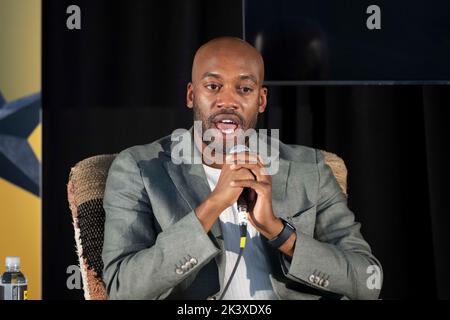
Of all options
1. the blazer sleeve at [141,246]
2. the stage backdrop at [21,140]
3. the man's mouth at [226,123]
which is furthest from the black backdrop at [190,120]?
the blazer sleeve at [141,246]

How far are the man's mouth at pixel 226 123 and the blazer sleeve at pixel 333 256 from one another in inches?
12.7

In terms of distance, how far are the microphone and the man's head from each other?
12.0 inches

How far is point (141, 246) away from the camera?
2.43 m

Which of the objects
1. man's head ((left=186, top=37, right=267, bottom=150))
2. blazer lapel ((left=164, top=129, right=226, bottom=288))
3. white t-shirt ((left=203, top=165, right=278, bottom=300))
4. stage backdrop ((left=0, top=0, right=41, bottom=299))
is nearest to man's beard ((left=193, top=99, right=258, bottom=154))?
man's head ((left=186, top=37, right=267, bottom=150))

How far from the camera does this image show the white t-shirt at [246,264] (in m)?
2.44

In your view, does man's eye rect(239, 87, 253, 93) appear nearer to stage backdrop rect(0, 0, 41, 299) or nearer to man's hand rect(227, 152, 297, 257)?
man's hand rect(227, 152, 297, 257)

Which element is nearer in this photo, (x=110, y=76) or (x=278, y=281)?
(x=278, y=281)

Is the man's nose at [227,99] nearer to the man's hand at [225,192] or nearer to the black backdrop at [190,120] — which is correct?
the man's hand at [225,192]

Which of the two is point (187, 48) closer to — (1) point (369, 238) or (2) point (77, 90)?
(2) point (77, 90)

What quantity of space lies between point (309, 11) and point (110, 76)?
0.91m

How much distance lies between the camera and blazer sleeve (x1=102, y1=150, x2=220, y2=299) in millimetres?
2307

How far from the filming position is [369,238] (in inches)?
145

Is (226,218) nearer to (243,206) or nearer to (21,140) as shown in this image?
(243,206)
